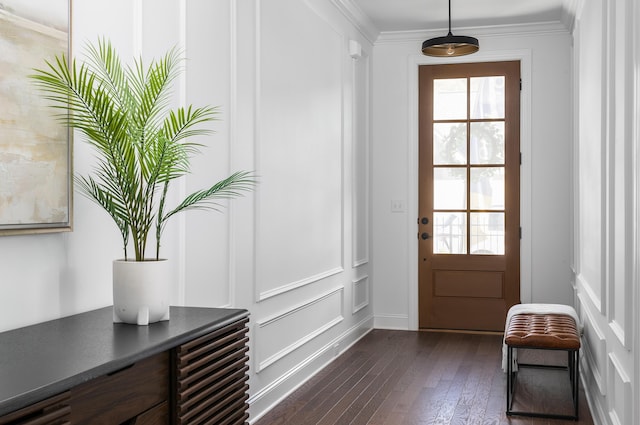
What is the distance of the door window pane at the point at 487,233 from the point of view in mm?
5734

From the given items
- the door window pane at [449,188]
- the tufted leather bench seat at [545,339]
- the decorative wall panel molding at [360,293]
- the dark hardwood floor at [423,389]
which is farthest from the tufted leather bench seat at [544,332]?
the door window pane at [449,188]

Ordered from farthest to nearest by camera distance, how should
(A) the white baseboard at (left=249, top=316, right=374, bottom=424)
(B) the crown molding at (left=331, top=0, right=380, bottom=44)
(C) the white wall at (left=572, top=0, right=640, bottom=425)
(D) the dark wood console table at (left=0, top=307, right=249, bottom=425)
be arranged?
(B) the crown molding at (left=331, top=0, right=380, bottom=44) < (A) the white baseboard at (left=249, top=316, right=374, bottom=424) < (C) the white wall at (left=572, top=0, right=640, bottom=425) < (D) the dark wood console table at (left=0, top=307, right=249, bottom=425)

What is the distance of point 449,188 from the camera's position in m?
5.83

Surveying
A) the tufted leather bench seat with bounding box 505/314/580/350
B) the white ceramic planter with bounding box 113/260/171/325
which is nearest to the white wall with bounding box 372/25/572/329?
the tufted leather bench seat with bounding box 505/314/580/350

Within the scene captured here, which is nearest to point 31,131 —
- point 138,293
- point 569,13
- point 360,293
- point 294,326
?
point 138,293

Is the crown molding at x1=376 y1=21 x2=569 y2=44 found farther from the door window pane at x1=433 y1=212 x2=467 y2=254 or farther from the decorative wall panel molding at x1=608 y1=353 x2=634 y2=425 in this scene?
the decorative wall panel molding at x1=608 y1=353 x2=634 y2=425

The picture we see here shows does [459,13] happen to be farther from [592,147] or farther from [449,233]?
[592,147]

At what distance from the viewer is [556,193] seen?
221 inches

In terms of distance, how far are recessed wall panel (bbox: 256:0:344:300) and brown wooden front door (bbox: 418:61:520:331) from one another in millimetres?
1218

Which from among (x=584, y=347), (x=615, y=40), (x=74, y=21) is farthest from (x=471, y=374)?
(x=74, y=21)

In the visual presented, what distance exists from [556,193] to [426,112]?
131 cm

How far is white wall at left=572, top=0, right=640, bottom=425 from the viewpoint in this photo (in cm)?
252

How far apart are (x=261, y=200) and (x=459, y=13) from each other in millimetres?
2776

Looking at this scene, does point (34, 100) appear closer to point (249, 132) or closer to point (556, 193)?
point (249, 132)
